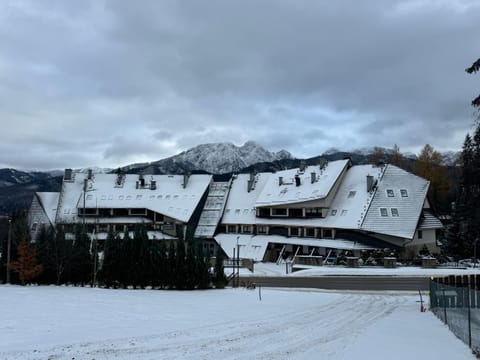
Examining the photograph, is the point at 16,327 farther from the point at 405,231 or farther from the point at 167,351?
the point at 405,231

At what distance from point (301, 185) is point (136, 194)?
24.3m

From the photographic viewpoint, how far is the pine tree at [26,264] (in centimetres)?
3556

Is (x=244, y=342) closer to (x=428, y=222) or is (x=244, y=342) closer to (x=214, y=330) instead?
(x=214, y=330)

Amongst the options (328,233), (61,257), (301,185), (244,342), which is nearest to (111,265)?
(61,257)

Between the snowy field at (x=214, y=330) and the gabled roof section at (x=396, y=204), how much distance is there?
89.4ft

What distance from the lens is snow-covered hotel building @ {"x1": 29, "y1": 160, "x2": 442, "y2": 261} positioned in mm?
52500

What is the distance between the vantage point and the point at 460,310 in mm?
16938

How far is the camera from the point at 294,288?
35000 millimetres

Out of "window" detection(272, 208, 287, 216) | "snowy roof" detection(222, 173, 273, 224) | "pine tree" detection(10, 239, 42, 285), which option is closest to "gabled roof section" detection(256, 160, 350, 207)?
"window" detection(272, 208, 287, 216)

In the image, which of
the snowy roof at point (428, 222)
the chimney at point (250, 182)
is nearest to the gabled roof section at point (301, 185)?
the chimney at point (250, 182)

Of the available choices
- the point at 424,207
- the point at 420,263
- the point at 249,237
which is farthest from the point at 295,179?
the point at 420,263

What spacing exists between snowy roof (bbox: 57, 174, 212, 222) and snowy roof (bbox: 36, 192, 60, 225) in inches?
76.7

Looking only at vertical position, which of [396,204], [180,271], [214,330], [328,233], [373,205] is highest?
[396,204]

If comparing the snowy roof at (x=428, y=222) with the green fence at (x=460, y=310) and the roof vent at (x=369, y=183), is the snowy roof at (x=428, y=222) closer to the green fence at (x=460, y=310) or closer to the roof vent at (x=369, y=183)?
the roof vent at (x=369, y=183)
